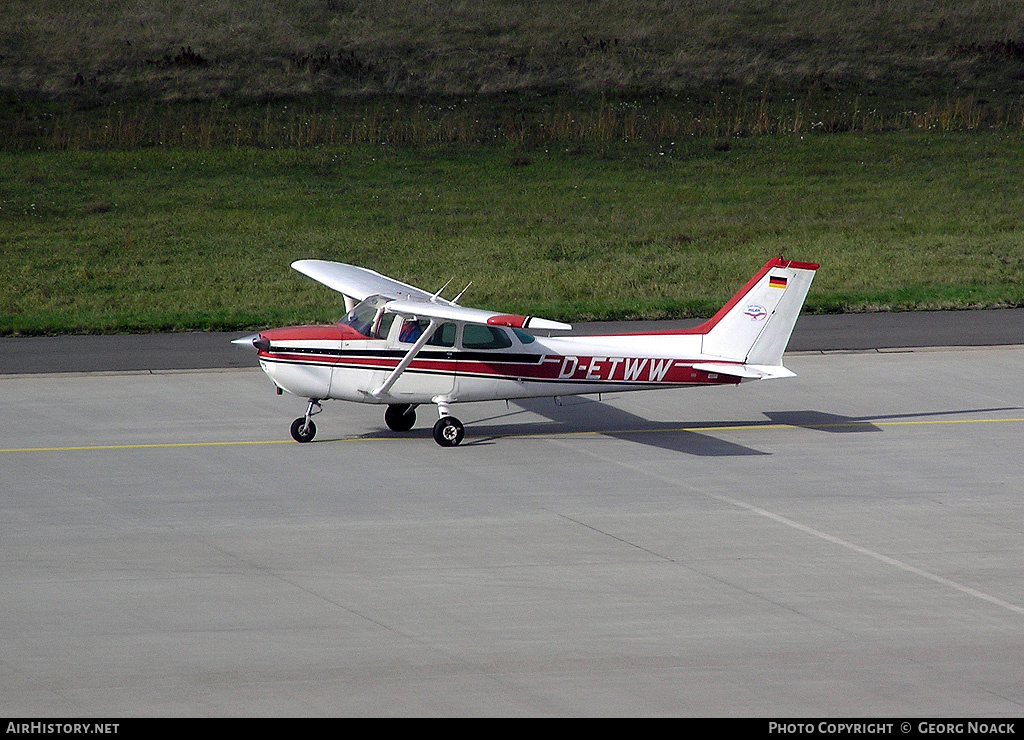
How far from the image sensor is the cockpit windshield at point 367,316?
60.3 feet

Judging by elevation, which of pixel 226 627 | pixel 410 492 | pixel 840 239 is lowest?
pixel 226 627

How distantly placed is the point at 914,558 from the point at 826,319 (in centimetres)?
1467

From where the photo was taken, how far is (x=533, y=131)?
5125cm

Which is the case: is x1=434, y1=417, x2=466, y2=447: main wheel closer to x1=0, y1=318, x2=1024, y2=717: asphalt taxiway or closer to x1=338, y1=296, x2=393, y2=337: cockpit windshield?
x1=0, y1=318, x2=1024, y2=717: asphalt taxiway

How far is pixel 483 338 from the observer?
18.5 m

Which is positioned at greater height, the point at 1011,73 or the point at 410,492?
the point at 1011,73

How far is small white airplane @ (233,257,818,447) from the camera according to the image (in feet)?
59.8

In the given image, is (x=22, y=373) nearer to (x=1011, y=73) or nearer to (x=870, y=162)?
(x=870, y=162)

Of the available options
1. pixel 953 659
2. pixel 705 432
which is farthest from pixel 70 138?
pixel 953 659

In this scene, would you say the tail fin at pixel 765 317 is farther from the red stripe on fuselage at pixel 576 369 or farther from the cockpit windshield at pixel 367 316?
the cockpit windshield at pixel 367 316

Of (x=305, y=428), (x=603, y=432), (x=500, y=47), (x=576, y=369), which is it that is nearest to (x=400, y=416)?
(x=305, y=428)

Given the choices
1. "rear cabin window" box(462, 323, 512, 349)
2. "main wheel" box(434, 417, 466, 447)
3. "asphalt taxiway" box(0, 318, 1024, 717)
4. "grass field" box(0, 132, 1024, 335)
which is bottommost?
"asphalt taxiway" box(0, 318, 1024, 717)

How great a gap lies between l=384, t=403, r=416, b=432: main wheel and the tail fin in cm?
432

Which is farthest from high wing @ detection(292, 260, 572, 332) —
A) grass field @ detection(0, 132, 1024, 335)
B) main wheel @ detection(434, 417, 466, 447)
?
grass field @ detection(0, 132, 1024, 335)
